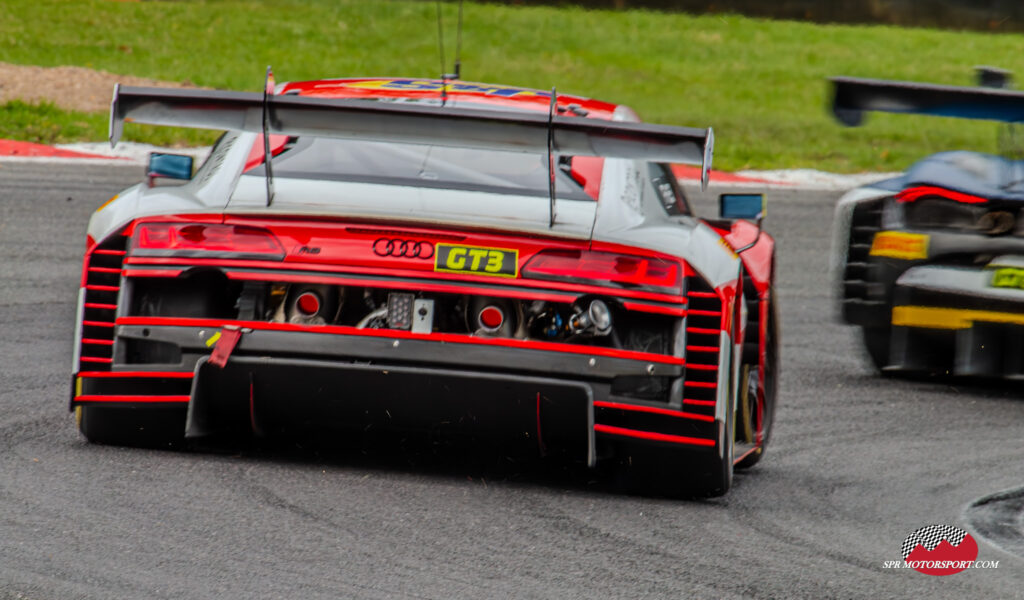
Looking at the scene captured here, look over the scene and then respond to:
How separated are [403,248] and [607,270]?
58 centimetres

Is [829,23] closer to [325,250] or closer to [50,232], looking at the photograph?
[50,232]

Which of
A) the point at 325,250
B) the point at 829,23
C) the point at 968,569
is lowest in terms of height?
the point at 968,569

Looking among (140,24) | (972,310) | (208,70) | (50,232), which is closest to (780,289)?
(972,310)

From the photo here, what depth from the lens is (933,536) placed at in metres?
4.78

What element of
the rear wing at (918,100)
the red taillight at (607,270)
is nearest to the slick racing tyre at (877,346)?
the rear wing at (918,100)

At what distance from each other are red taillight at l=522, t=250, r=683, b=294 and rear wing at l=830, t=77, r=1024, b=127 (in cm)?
125

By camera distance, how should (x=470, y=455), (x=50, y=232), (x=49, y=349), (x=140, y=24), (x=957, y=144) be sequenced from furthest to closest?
(x=140, y=24)
(x=957, y=144)
(x=50, y=232)
(x=49, y=349)
(x=470, y=455)

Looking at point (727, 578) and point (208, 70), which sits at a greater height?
point (208, 70)

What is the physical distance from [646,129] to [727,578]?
1.24 m

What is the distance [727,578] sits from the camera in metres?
4.02

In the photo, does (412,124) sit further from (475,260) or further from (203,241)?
(203,241)

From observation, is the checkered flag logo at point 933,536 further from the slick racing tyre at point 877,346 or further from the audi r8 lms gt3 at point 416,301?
the slick racing tyre at point 877,346

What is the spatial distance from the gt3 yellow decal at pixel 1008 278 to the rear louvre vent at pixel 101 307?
4156mm

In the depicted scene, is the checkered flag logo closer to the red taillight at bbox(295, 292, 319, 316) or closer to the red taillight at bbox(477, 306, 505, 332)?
the red taillight at bbox(477, 306, 505, 332)
